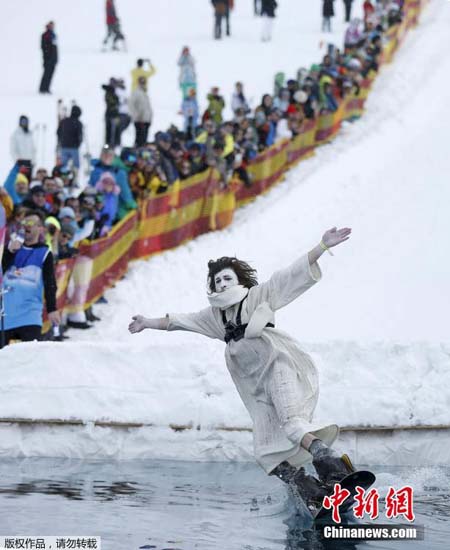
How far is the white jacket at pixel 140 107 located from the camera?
26625 mm

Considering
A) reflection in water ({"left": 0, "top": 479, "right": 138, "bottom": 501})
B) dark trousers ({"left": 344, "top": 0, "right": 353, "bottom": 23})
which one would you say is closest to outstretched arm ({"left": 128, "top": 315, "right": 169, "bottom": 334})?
reflection in water ({"left": 0, "top": 479, "right": 138, "bottom": 501})

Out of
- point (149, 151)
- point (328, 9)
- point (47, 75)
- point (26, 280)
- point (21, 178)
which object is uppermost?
point (328, 9)

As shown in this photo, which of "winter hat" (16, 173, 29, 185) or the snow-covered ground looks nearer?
the snow-covered ground

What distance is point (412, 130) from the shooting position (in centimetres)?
3067

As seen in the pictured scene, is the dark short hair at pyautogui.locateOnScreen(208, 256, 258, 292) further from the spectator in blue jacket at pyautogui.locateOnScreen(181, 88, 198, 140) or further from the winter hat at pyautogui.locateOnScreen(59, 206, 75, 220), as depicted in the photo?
the spectator in blue jacket at pyautogui.locateOnScreen(181, 88, 198, 140)

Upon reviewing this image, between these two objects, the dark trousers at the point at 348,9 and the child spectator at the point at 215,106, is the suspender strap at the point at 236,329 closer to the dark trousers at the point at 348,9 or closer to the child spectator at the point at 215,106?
the child spectator at the point at 215,106

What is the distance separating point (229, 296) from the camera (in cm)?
864

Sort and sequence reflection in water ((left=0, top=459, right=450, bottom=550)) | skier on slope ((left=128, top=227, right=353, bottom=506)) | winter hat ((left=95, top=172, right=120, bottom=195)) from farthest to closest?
winter hat ((left=95, top=172, right=120, bottom=195))
skier on slope ((left=128, top=227, right=353, bottom=506))
reflection in water ((left=0, top=459, right=450, bottom=550))

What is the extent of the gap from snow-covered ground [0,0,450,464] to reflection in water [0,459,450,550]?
0.39m

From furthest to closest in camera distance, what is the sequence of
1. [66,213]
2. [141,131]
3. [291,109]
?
[291,109]
[141,131]
[66,213]

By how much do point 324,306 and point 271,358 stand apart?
31.6 ft

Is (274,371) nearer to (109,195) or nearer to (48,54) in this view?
(109,195)

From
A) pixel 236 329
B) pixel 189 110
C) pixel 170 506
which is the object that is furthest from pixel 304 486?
pixel 189 110

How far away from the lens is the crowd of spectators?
1631 centimetres
